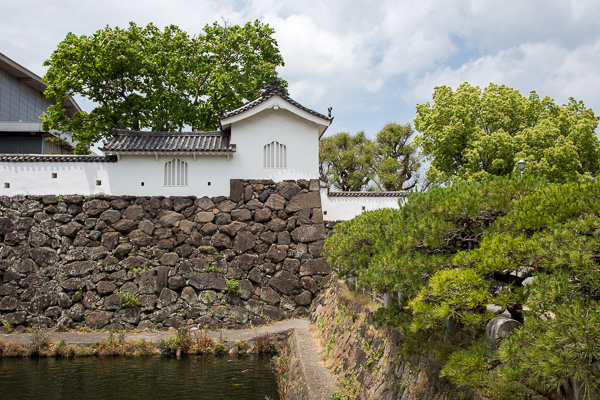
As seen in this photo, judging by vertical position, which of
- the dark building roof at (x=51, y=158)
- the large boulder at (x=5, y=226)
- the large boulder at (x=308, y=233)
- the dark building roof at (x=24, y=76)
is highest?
the dark building roof at (x=24, y=76)

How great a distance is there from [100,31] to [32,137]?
25.8ft

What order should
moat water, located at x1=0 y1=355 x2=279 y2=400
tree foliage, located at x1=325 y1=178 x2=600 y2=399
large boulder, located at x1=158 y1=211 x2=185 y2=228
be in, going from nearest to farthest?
1. tree foliage, located at x1=325 y1=178 x2=600 y2=399
2. moat water, located at x1=0 y1=355 x2=279 y2=400
3. large boulder, located at x1=158 y1=211 x2=185 y2=228

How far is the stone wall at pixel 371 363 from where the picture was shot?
4.73m

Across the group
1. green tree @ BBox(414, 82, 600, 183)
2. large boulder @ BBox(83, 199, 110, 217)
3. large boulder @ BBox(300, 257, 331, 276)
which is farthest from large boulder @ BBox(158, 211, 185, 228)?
green tree @ BBox(414, 82, 600, 183)

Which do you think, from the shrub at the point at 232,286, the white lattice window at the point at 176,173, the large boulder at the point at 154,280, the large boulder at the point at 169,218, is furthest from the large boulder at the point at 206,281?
the white lattice window at the point at 176,173

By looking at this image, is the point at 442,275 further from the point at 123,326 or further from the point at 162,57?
the point at 162,57

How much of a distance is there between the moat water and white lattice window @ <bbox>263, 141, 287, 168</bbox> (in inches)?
244

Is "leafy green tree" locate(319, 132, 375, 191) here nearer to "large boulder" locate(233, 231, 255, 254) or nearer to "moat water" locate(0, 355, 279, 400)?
"large boulder" locate(233, 231, 255, 254)

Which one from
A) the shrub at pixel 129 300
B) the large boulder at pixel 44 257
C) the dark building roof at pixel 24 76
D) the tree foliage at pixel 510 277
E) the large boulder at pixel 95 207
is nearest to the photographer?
the tree foliage at pixel 510 277

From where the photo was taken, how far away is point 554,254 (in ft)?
9.76

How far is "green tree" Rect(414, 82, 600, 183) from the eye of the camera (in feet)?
62.7

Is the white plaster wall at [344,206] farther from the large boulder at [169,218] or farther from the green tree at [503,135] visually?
the green tree at [503,135]

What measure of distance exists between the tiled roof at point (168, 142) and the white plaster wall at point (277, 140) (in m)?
0.57

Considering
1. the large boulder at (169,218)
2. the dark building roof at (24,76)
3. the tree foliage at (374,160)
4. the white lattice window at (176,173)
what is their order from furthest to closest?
the tree foliage at (374,160)
the dark building roof at (24,76)
the white lattice window at (176,173)
the large boulder at (169,218)
